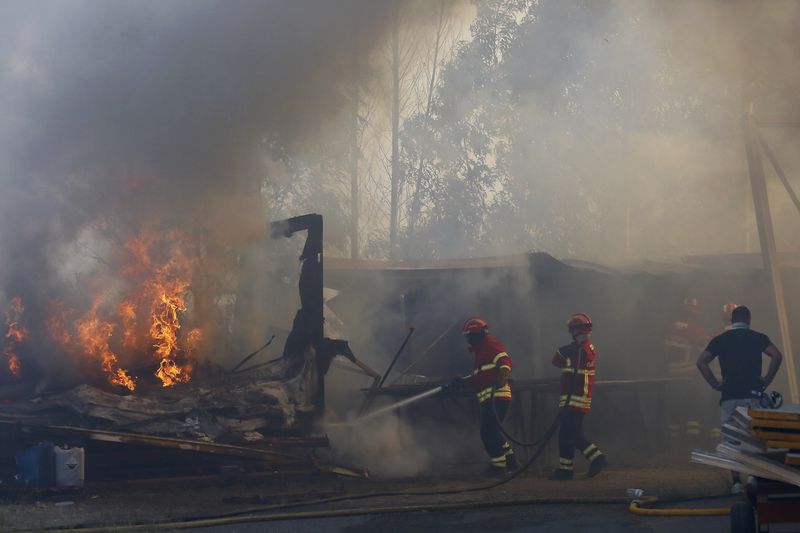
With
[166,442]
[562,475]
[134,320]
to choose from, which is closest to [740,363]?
[562,475]

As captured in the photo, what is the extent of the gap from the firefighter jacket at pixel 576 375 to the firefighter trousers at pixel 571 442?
0.10m

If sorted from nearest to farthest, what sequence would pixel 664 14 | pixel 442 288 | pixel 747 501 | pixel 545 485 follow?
1. pixel 747 501
2. pixel 545 485
3. pixel 442 288
4. pixel 664 14

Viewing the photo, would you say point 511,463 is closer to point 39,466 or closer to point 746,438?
point 746,438

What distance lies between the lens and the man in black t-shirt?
825 cm

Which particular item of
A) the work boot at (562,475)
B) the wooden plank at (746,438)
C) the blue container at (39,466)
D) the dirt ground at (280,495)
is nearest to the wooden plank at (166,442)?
the blue container at (39,466)

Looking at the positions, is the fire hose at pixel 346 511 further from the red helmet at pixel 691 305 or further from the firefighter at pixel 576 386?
the red helmet at pixel 691 305

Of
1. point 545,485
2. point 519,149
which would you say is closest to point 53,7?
point 545,485

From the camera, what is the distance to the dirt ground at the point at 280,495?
7299mm

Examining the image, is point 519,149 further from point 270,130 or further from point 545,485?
point 545,485

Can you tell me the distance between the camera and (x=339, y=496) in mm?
8156

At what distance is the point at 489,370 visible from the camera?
9695 mm

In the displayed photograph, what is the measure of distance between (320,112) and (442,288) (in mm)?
3568

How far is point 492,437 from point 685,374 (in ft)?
11.9

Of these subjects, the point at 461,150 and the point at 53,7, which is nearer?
the point at 53,7
